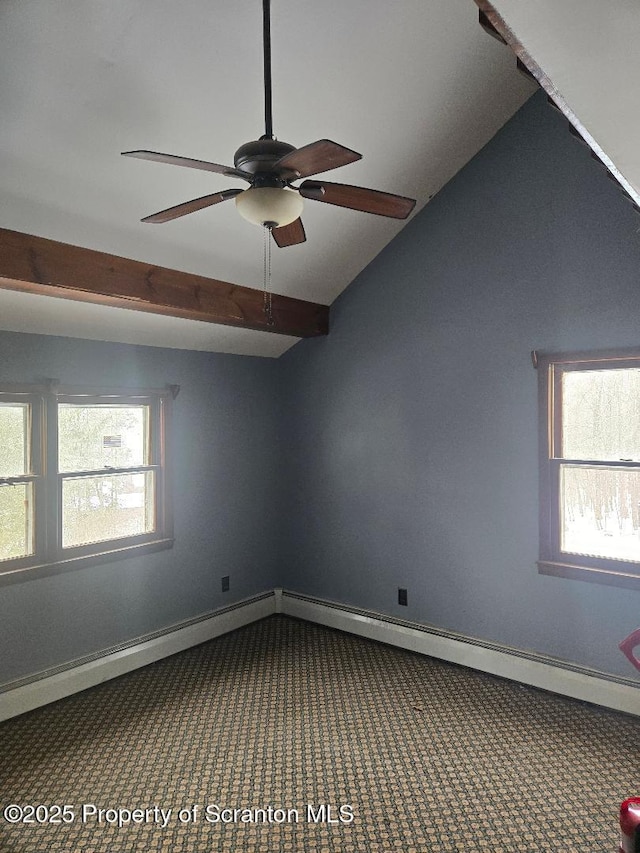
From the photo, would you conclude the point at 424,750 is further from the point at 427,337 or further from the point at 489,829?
the point at 427,337

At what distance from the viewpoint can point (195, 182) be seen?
2.92 meters

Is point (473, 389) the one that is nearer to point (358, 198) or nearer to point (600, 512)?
point (600, 512)

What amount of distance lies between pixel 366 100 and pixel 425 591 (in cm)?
315

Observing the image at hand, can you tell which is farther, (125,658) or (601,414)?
(125,658)

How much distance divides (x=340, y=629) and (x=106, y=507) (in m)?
2.06

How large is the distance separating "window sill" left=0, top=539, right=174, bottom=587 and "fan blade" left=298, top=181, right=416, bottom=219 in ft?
9.10

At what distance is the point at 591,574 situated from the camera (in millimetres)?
3432

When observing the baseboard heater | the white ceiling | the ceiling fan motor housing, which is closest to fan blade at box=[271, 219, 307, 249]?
the ceiling fan motor housing

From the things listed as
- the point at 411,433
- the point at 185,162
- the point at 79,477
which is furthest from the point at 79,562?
the point at 185,162

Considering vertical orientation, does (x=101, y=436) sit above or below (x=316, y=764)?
above

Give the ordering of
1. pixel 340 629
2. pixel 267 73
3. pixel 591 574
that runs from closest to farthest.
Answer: pixel 267 73 → pixel 591 574 → pixel 340 629

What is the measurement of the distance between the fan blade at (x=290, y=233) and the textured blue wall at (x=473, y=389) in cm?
181

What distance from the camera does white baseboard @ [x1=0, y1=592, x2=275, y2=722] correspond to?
133 inches

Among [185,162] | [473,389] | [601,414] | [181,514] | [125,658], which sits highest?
[185,162]
